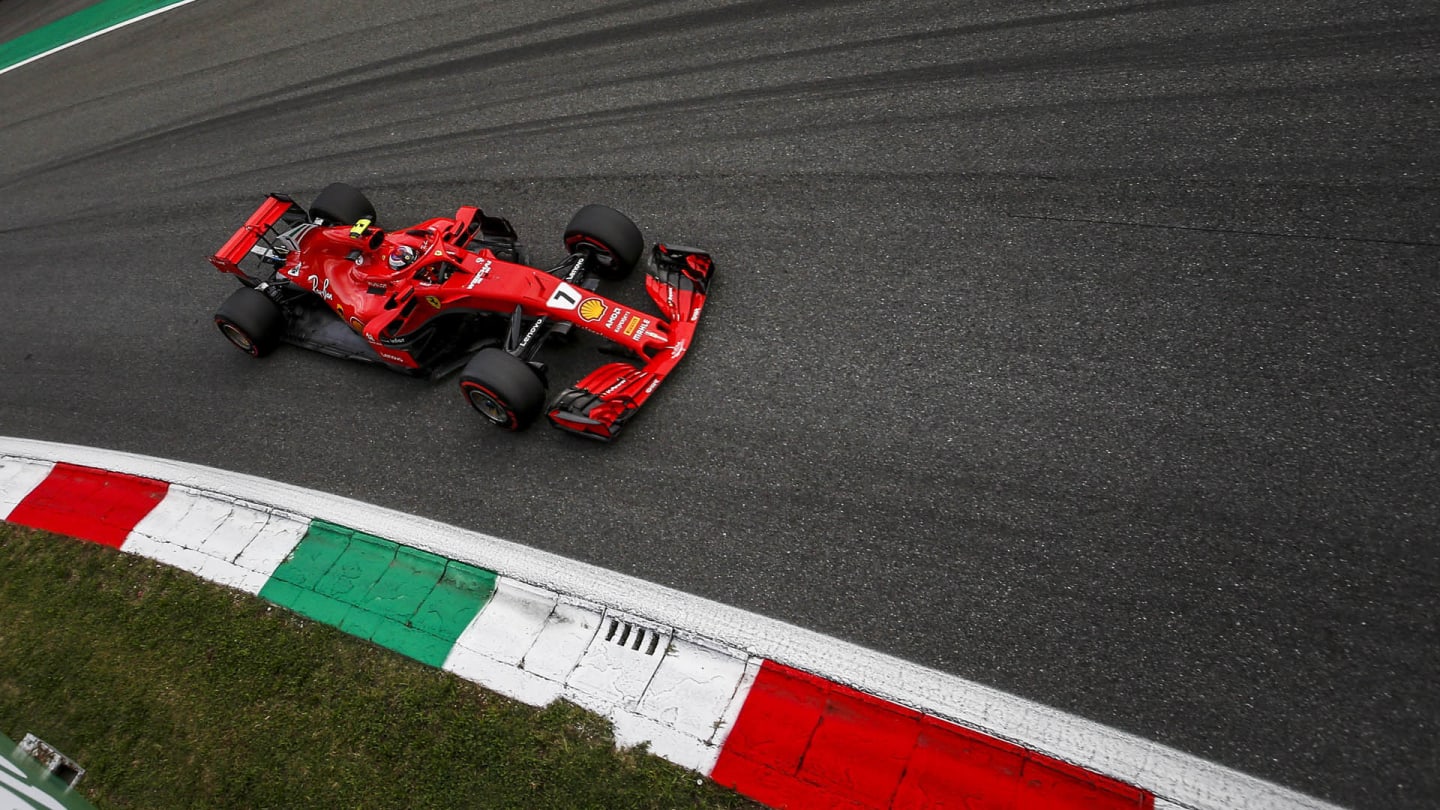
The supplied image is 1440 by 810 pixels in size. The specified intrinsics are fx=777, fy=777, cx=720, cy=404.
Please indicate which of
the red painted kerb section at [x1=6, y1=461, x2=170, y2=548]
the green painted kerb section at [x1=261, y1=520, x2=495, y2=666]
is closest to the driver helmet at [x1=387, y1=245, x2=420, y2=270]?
the green painted kerb section at [x1=261, y1=520, x2=495, y2=666]

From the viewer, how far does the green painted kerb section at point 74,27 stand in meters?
12.2

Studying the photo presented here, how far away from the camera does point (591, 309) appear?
5.70 m

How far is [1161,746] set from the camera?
3865 mm

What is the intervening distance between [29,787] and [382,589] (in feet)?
6.52

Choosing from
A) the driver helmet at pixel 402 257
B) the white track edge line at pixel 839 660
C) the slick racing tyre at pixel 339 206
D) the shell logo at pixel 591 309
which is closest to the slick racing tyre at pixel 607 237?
the shell logo at pixel 591 309

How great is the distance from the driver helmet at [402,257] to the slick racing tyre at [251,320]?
1.44m

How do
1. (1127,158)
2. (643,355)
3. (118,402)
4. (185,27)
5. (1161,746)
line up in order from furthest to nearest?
(185,27)
(118,402)
(1127,158)
(643,355)
(1161,746)

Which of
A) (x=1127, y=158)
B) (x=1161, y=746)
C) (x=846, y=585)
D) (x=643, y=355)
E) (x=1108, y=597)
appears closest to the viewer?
(x=1161, y=746)

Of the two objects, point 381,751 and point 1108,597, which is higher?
point 1108,597

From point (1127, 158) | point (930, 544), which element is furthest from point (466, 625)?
point (1127, 158)

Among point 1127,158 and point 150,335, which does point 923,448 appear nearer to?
point 1127,158

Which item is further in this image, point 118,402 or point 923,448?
point 118,402

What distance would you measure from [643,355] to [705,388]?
52 cm

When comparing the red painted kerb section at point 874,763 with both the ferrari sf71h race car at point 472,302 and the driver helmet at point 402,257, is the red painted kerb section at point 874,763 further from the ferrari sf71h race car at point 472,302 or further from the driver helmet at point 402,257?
the driver helmet at point 402,257
